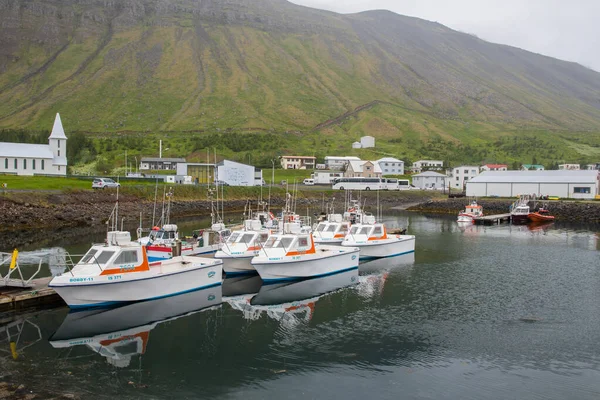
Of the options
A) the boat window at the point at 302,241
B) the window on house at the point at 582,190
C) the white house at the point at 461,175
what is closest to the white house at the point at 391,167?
the white house at the point at 461,175

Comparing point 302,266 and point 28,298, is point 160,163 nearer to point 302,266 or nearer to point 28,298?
point 302,266

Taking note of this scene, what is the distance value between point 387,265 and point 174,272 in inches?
759

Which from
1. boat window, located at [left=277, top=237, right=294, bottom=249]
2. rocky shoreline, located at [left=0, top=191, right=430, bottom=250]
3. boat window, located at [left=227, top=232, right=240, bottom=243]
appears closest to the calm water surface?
boat window, located at [left=277, top=237, right=294, bottom=249]

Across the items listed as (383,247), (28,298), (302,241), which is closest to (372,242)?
(383,247)

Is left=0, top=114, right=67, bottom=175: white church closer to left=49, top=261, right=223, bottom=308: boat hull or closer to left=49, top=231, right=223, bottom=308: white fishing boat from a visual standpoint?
left=49, top=231, right=223, bottom=308: white fishing boat

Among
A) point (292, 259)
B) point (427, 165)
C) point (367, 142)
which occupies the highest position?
point (367, 142)

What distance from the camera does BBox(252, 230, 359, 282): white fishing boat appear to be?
32875 mm

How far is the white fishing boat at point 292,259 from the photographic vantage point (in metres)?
32.9

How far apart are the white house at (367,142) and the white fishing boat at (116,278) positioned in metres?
165

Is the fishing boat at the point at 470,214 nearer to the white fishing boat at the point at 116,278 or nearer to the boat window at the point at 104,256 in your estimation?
the white fishing boat at the point at 116,278

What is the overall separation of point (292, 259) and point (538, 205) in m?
73.4

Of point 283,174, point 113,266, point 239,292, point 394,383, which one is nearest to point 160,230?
point 239,292

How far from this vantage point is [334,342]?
23094 millimetres

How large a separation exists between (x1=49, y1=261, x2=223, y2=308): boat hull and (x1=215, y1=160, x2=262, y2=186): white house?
251 feet
